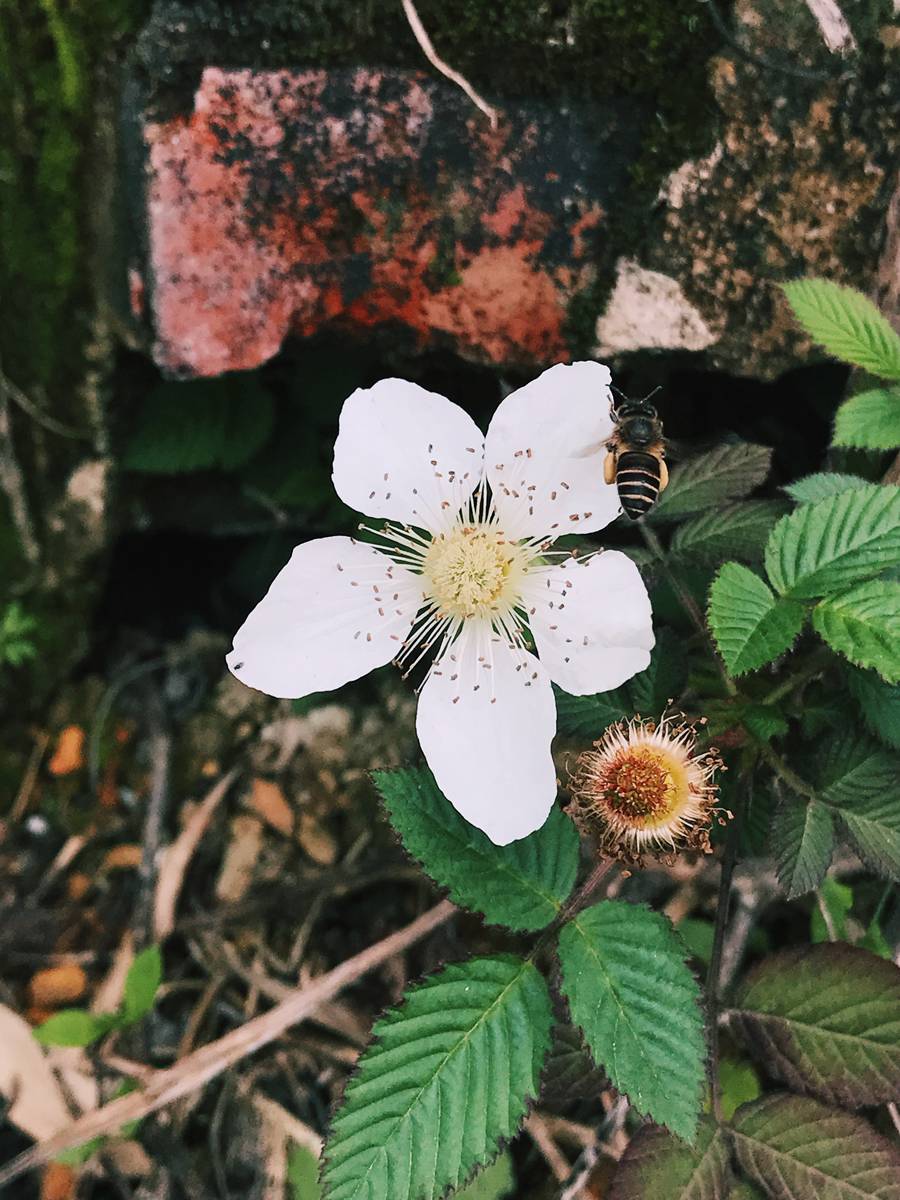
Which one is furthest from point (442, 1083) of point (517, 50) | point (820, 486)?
point (517, 50)

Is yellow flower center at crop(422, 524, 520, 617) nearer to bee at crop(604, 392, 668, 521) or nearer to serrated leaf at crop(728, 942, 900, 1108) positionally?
bee at crop(604, 392, 668, 521)

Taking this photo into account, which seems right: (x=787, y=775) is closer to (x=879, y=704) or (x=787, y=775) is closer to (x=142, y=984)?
(x=879, y=704)

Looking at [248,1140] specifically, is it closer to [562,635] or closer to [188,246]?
[562,635]

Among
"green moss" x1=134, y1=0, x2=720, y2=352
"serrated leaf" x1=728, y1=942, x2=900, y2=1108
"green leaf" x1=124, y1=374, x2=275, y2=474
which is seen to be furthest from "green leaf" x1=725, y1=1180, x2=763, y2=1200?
"green leaf" x1=124, y1=374, x2=275, y2=474

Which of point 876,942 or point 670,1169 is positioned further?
point 876,942

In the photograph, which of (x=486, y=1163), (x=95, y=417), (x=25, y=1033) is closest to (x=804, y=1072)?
(x=486, y=1163)

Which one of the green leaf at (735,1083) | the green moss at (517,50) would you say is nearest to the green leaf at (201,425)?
the green moss at (517,50)
